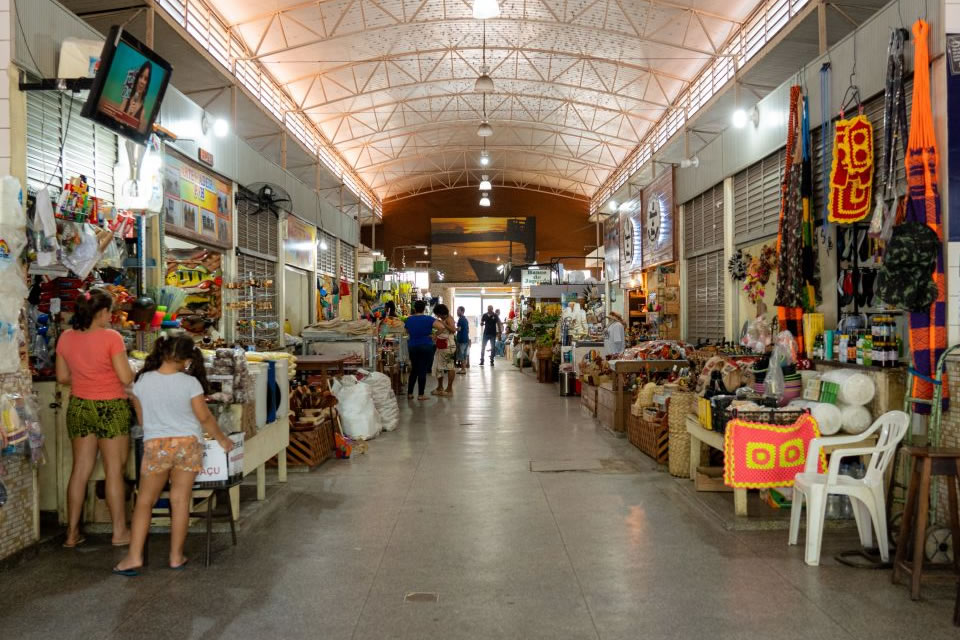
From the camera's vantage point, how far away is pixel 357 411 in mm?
7785

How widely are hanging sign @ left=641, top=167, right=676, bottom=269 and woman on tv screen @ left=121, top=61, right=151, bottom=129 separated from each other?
304 inches

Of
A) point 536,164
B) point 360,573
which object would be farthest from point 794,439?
point 536,164

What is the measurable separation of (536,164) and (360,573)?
75.7 ft

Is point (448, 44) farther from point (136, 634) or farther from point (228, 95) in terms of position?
point (136, 634)

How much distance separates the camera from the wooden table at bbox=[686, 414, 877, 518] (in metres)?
4.50

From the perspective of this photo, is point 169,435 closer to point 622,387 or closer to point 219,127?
point 219,127

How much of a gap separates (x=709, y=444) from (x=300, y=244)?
28.1 feet

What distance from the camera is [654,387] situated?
7.18 m

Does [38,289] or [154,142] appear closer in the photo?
[38,289]

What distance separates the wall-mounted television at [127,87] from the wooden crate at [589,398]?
6.43m

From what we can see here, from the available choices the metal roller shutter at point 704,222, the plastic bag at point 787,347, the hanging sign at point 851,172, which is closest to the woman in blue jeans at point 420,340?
the metal roller shutter at point 704,222

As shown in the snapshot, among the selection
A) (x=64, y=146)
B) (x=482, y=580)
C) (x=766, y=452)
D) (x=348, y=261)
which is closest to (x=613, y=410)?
(x=766, y=452)

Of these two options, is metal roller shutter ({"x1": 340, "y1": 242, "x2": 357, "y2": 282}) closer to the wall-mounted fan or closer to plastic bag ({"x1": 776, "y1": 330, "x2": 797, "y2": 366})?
the wall-mounted fan

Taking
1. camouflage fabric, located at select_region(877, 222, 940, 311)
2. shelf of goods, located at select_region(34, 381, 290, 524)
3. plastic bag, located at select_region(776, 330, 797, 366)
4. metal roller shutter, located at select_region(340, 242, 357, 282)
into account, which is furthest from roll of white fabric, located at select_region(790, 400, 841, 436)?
metal roller shutter, located at select_region(340, 242, 357, 282)
